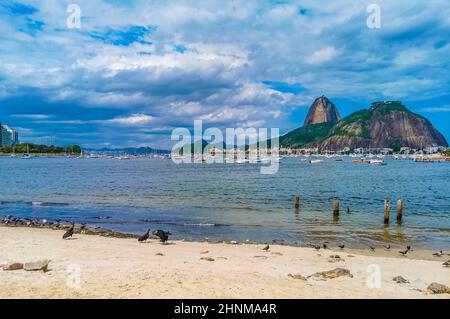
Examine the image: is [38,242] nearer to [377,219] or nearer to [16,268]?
[16,268]

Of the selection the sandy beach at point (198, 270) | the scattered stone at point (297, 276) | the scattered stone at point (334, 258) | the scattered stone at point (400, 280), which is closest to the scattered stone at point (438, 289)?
the sandy beach at point (198, 270)

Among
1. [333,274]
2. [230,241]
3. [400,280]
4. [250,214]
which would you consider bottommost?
[230,241]

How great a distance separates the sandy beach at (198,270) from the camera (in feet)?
43.4

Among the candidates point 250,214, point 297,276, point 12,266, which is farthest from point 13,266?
point 250,214

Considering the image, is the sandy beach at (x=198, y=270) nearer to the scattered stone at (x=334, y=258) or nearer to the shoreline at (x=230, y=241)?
the scattered stone at (x=334, y=258)

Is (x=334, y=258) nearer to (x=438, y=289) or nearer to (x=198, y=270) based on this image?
(x=438, y=289)

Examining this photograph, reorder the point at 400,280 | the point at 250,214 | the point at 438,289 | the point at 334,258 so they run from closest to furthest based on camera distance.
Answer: the point at 438,289
the point at 400,280
the point at 334,258
the point at 250,214

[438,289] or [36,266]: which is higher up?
[36,266]

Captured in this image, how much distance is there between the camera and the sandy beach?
13234 mm

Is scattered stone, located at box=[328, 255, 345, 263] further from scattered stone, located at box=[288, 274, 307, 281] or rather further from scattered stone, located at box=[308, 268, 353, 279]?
scattered stone, located at box=[288, 274, 307, 281]

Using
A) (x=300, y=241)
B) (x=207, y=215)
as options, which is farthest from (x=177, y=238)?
(x=207, y=215)

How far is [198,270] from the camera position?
16.4 metres

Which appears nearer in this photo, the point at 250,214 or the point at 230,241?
the point at 230,241

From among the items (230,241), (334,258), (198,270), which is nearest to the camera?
(198,270)
